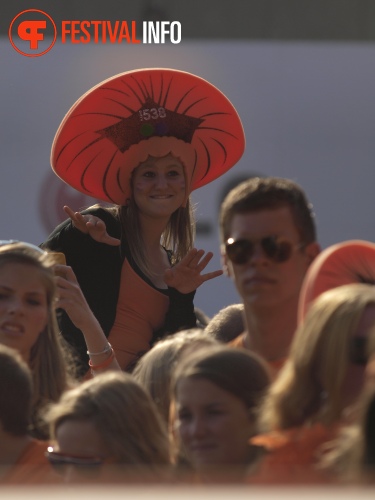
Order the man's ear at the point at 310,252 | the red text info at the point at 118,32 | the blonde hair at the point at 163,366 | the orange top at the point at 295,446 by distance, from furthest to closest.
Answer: the red text info at the point at 118,32
the man's ear at the point at 310,252
the blonde hair at the point at 163,366
the orange top at the point at 295,446

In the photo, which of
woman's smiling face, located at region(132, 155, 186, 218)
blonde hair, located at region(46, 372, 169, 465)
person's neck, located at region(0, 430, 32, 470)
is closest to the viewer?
blonde hair, located at region(46, 372, 169, 465)

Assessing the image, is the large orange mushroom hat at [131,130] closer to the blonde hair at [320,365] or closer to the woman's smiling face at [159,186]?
the woman's smiling face at [159,186]

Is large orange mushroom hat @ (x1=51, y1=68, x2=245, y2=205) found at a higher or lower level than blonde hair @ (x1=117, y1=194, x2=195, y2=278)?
higher

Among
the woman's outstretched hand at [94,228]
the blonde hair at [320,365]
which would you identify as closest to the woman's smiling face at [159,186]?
the woman's outstretched hand at [94,228]

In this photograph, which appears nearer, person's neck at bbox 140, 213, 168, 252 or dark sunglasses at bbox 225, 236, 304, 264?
dark sunglasses at bbox 225, 236, 304, 264

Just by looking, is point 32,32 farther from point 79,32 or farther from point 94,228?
point 94,228

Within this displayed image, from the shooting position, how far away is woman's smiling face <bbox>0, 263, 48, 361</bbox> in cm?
267

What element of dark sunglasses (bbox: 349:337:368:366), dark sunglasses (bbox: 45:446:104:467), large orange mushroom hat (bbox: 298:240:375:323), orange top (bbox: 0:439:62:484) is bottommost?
orange top (bbox: 0:439:62:484)

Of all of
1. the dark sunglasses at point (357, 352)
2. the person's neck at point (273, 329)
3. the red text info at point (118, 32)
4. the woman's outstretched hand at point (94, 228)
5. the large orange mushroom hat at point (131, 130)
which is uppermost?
the red text info at point (118, 32)

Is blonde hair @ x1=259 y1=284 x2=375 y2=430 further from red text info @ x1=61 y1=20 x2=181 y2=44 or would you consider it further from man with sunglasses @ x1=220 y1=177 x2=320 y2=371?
red text info @ x1=61 y1=20 x2=181 y2=44

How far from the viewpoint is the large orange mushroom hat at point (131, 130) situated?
3.31 meters

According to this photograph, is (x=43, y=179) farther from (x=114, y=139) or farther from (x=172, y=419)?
(x=172, y=419)

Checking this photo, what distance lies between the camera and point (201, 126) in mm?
3404

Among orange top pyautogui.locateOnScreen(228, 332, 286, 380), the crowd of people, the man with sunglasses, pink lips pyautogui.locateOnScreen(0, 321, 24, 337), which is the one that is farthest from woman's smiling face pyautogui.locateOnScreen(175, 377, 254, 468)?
pink lips pyautogui.locateOnScreen(0, 321, 24, 337)
